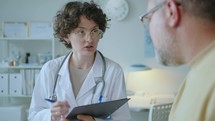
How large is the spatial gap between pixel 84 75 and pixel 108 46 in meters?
1.87

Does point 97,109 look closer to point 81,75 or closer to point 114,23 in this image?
point 81,75

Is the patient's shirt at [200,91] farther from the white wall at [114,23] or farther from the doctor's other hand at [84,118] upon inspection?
the white wall at [114,23]

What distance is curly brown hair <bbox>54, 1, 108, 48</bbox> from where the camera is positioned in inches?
56.3

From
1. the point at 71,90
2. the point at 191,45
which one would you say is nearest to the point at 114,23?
the point at 71,90

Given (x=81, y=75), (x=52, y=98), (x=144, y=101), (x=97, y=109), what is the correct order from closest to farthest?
(x=97, y=109) → (x=52, y=98) → (x=81, y=75) → (x=144, y=101)

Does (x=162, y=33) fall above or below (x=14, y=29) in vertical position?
below

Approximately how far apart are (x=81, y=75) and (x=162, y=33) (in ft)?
2.95

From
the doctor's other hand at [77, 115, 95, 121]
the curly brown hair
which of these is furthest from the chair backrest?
the doctor's other hand at [77, 115, 95, 121]

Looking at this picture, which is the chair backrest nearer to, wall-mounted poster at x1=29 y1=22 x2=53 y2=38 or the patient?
wall-mounted poster at x1=29 y1=22 x2=53 y2=38

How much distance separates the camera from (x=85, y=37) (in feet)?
4.66

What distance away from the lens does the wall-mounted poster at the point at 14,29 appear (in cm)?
306

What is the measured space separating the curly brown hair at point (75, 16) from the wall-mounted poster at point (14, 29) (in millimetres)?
1658

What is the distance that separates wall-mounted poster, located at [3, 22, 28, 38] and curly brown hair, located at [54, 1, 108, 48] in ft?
5.44

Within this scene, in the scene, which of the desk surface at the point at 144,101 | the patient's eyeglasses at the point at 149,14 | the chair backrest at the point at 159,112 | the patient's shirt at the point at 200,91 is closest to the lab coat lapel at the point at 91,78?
the patient's eyeglasses at the point at 149,14
